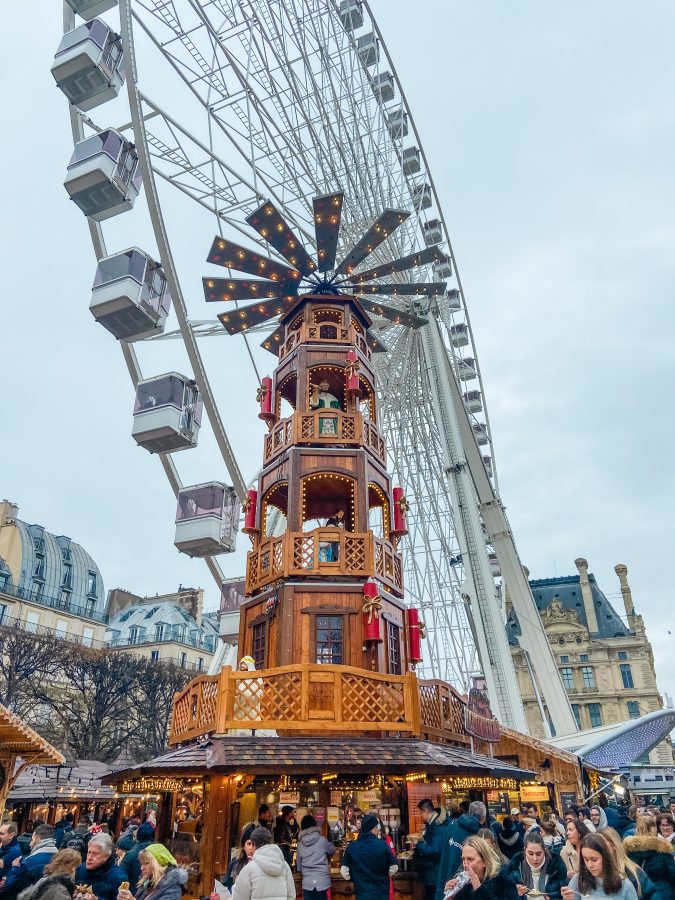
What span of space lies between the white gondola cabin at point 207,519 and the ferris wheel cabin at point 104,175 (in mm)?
7896

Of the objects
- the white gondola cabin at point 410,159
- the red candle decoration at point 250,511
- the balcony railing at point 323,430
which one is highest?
the white gondola cabin at point 410,159

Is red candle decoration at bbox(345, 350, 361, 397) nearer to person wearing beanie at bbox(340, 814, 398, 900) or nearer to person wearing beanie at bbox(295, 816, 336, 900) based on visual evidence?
person wearing beanie at bbox(295, 816, 336, 900)

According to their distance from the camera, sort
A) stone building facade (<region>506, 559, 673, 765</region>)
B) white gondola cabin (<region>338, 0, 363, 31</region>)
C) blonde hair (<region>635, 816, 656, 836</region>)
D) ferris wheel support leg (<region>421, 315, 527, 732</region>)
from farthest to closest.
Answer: stone building facade (<region>506, 559, 673, 765</region>) < white gondola cabin (<region>338, 0, 363, 31</region>) < ferris wheel support leg (<region>421, 315, 527, 732</region>) < blonde hair (<region>635, 816, 656, 836</region>)

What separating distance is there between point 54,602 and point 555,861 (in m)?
54.1

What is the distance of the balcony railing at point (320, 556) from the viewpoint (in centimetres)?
1419

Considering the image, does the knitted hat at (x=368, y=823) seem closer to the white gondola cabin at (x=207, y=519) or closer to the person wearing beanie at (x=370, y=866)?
the person wearing beanie at (x=370, y=866)

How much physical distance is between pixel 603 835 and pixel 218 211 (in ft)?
59.0

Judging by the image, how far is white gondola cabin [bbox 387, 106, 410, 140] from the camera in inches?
1134

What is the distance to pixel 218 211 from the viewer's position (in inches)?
747

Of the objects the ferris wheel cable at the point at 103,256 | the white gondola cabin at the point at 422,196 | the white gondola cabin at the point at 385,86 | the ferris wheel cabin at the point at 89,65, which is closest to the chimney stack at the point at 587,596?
the white gondola cabin at the point at 422,196

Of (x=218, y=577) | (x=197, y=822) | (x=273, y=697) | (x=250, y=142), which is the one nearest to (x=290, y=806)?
(x=197, y=822)

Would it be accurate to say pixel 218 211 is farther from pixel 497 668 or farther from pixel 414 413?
pixel 497 668

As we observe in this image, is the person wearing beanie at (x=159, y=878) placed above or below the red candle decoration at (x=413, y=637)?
below

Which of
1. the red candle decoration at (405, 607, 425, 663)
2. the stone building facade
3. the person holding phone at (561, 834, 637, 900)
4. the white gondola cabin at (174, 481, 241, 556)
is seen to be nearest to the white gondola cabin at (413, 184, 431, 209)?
the white gondola cabin at (174, 481, 241, 556)
